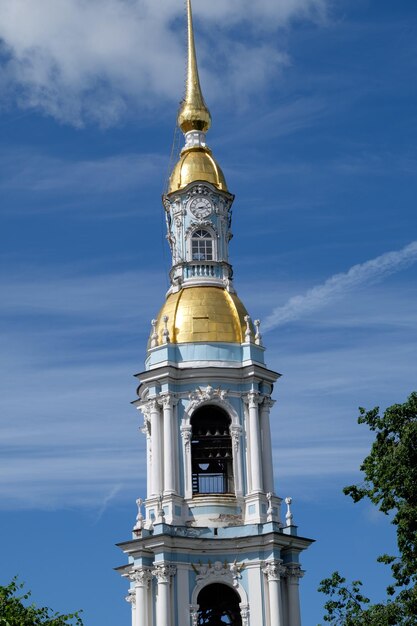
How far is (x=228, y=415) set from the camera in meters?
56.8

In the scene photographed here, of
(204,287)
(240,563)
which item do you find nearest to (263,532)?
(240,563)

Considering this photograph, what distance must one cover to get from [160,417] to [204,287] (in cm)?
652

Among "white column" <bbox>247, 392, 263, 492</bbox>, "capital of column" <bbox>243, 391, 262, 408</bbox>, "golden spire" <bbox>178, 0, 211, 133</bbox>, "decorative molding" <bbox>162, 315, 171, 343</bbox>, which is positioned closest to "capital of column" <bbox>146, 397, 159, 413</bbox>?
"decorative molding" <bbox>162, 315, 171, 343</bbox>

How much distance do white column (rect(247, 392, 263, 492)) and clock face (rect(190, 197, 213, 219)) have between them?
9284 millimetres

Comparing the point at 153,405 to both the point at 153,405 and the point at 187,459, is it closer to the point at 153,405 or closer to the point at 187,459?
the point at 153,405

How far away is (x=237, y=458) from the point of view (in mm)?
55688

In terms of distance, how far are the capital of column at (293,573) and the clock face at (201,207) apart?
54.4 ft

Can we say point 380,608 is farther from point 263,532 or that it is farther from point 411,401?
point 263,532

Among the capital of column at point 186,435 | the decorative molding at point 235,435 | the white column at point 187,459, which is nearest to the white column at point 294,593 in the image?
the white column at point 187,459

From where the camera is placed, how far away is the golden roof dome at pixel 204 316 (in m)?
57.8

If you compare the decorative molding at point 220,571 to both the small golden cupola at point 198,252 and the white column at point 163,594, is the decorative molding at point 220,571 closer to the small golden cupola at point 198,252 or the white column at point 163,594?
the white column at point 163,594

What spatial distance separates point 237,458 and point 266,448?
4.67 feet

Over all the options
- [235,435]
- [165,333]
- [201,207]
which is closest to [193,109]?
[201,207]

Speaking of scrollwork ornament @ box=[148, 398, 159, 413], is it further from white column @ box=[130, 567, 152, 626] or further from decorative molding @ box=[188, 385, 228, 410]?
white column @ box=[130, 567, 152, 626]
